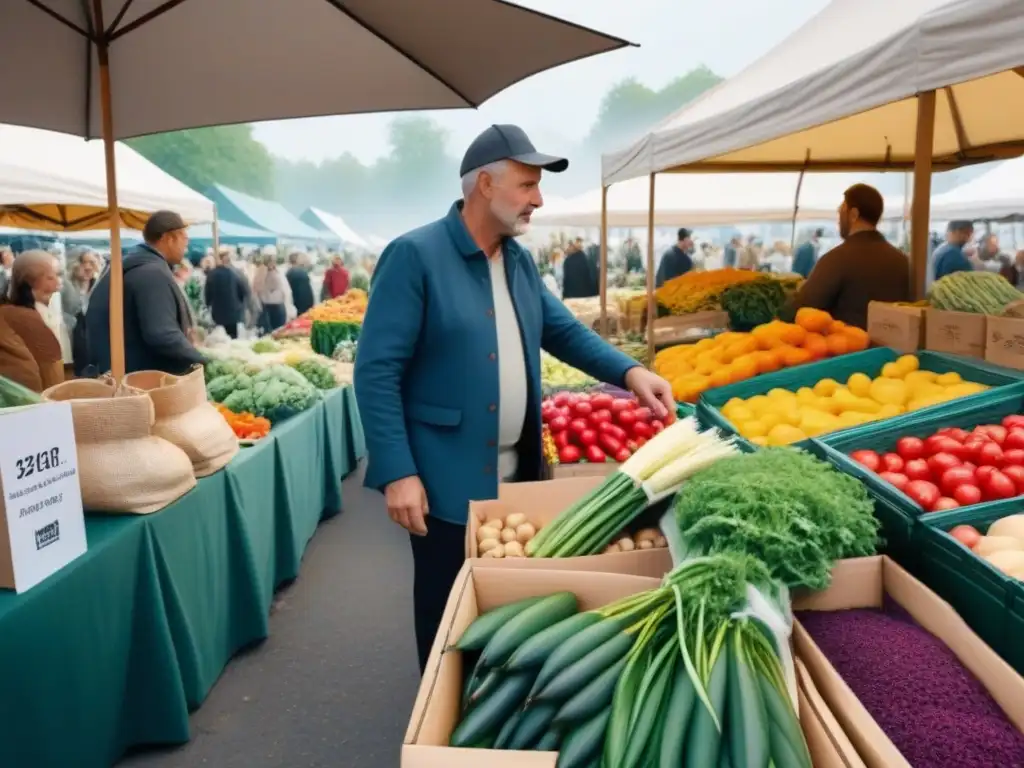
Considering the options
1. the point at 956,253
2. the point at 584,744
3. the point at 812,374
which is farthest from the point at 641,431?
the point at 956,253

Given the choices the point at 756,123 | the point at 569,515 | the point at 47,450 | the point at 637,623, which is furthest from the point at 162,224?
the point at 637,623

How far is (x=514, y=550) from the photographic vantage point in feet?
6.00

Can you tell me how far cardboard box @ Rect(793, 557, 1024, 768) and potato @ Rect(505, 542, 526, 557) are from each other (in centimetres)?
59

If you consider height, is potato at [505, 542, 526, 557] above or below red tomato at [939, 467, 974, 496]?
below

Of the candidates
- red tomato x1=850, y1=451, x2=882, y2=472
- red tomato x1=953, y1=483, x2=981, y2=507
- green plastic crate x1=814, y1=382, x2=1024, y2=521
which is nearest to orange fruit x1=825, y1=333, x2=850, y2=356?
green plastic crate x1=814, y1=382, x2=1024, y2=521

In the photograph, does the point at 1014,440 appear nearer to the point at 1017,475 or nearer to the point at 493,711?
the point at 1017,475

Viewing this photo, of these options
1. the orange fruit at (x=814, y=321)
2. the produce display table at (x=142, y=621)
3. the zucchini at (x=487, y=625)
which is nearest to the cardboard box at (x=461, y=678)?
the zucchini at (x=487, y=625)

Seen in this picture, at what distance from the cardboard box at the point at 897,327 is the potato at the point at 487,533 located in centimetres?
210

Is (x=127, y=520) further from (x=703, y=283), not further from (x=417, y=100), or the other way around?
(x=703, y=283)

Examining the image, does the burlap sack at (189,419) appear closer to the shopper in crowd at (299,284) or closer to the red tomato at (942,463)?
the red tomato at (942,463)

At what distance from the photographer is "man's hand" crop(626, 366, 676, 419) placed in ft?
7.40

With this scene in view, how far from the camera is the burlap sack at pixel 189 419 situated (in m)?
2.77

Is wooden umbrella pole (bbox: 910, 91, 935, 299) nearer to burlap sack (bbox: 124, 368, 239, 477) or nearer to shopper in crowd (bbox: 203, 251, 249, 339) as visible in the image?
burlap sack (bbox: 124, 368, 239, 477)

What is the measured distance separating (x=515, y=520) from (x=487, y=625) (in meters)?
0.59
